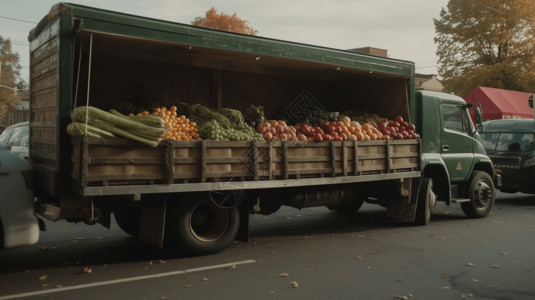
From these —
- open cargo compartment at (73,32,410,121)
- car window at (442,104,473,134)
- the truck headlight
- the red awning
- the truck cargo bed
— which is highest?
the red awning

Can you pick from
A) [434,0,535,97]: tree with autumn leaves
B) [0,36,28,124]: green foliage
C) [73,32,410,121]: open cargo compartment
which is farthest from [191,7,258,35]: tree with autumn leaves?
[73,32,410,121]: open cargo compartment

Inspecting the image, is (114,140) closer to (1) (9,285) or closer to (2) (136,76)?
(1) (9,285)

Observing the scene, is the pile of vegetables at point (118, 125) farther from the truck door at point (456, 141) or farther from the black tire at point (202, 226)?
the truck door at point (456, 141)

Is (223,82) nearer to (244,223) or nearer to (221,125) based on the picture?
(221,125)

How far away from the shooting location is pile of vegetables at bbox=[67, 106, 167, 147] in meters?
5.75

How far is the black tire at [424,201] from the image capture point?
9383 mm

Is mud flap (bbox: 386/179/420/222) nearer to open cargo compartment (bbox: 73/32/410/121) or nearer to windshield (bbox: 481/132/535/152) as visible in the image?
open cargo compartment (bbox: 73/32/410/121)

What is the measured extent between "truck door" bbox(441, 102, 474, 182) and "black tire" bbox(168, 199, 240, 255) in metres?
4.96

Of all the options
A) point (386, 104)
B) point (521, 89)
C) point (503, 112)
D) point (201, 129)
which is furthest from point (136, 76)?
point (521, 89)

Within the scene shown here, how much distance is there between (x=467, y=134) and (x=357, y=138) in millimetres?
3238

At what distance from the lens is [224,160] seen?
21.8 feet

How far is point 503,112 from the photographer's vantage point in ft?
88.1

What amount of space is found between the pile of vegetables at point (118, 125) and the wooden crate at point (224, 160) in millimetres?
110

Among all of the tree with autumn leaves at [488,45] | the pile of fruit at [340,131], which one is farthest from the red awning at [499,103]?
the pile of fruit at [340,131]
